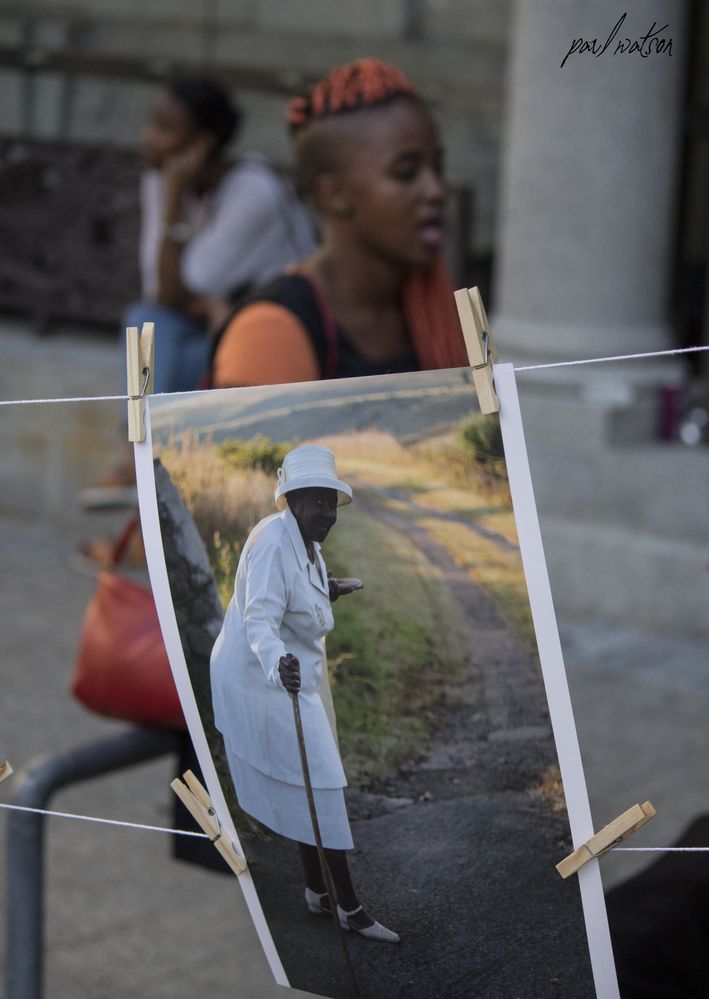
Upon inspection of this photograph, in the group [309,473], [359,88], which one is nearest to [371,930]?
[309,473]

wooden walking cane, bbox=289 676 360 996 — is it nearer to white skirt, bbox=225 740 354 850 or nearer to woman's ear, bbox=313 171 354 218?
white skirt, bbox=225 740 354 850

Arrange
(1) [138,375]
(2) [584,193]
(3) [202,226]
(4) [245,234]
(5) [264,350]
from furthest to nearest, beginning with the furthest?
(2) [584,193], (3) [202,226], (4) [245,234], (5) [264,350], (1) [138,375]

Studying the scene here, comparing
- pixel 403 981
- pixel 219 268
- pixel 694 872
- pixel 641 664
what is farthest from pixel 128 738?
pixel 641 664

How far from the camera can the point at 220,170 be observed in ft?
15.8

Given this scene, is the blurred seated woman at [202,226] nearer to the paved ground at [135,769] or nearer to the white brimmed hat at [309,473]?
the paved ground at [135,769]

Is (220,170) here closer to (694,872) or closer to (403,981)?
(694,872)

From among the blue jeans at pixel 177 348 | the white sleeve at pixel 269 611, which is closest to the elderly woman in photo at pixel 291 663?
the white sleeve at pixel 269 611

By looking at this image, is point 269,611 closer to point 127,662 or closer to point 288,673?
point 288,673

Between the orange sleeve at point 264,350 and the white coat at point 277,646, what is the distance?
0.90m

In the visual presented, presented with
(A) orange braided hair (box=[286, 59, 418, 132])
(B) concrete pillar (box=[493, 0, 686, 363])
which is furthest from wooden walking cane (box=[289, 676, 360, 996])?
(B) concrete pillar (box=[493, 0, 686, 363])

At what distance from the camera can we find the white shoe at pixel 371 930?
1.30m

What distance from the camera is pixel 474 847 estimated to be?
4.19 feet

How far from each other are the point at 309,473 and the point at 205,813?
0.36 meters

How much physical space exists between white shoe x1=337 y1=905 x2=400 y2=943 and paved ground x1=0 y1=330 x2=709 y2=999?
40.1 inches
